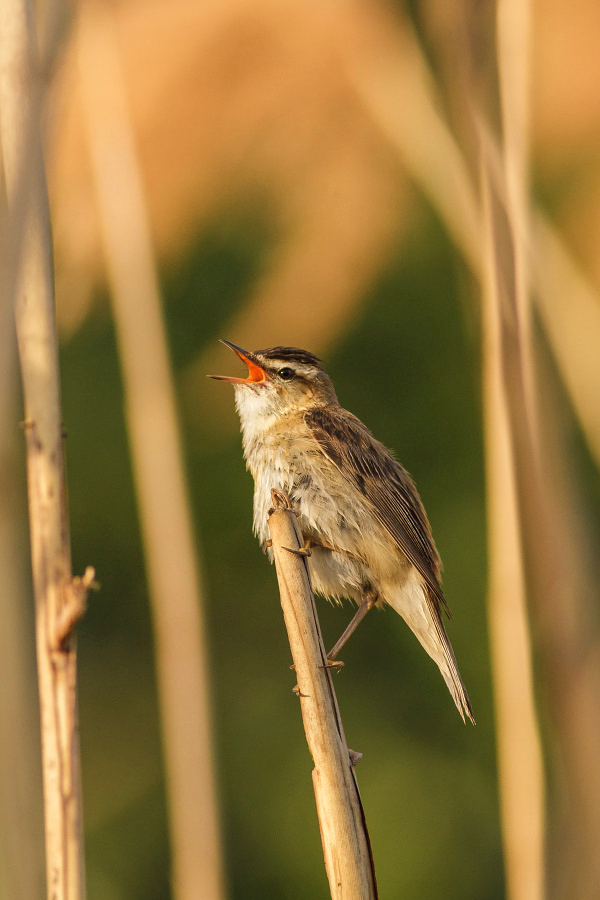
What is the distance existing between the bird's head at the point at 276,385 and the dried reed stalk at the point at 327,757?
146 centimetres

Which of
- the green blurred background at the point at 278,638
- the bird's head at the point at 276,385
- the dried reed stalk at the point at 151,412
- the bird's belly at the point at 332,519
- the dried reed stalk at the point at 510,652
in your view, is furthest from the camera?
the green blurred background at the point at 278,638

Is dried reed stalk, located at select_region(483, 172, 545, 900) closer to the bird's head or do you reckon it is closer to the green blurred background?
the bird's head

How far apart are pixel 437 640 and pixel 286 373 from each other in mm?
1399

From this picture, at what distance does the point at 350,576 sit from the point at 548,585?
1.16m

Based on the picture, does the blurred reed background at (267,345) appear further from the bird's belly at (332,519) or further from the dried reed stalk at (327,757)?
the dried reed stalk at (327,757)

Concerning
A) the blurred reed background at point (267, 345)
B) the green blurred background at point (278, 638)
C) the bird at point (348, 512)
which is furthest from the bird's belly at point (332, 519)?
the green blurred background at point (278, 638)

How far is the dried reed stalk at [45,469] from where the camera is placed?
5.43 ft

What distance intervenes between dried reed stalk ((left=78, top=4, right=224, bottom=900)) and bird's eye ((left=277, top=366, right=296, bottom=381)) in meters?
0.51

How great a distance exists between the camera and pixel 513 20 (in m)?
2.83

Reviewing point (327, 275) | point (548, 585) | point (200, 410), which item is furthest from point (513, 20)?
point (200, 410)

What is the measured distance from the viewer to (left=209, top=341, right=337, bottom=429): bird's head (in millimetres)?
3824

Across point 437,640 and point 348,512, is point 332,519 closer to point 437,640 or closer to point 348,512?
point 348,512

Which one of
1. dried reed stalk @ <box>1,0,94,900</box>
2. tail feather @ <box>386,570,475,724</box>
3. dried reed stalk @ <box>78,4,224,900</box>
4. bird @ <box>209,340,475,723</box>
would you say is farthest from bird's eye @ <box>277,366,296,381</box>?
dried reed stalk @ <box>1,0,94,900</box>

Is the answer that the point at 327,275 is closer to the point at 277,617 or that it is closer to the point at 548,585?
the point at 277,617
